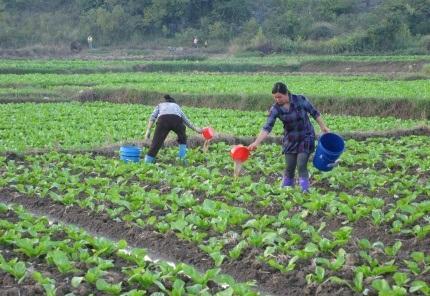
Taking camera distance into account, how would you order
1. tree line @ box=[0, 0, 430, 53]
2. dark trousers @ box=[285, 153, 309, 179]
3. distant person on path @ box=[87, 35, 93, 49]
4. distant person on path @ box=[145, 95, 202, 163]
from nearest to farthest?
dark trousers @ box=[285, 153, 309, 179]
distant person on path @ box=[145, 95, 202, 163]
tree line @ box=[0, 0, 430, 53]
distant person on path @ box=[87, 35, 93, 49]

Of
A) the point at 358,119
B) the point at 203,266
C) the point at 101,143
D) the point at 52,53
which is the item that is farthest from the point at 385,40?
the point at 203,266

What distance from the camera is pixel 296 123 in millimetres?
11406

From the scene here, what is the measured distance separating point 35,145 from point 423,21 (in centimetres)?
5294

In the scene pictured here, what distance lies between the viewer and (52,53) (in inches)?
2581

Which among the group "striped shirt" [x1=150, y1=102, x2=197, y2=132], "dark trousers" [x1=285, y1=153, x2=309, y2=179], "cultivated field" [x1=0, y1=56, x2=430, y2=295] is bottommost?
"cultivated field" [x1=0, y1=56, x2=430, y2=295]

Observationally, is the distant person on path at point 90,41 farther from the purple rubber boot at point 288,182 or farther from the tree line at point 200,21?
the purple rubber boot at point 288,182

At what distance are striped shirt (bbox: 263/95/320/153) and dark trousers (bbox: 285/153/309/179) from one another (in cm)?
8

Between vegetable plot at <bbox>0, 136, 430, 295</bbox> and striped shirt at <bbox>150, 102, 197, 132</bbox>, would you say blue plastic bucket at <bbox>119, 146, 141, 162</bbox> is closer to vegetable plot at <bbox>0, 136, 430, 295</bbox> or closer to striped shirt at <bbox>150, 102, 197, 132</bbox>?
vegetable plot at <bbox>0, 136, 430, 295</bbox>

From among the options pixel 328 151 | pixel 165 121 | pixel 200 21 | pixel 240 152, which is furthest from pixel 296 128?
pixel 200 21

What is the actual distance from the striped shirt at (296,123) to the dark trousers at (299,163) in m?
0.08

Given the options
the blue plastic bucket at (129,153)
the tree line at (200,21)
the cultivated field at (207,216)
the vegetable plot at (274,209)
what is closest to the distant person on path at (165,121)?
the blue plastic bucket at (129,153)

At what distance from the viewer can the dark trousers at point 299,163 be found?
11484 millimetres

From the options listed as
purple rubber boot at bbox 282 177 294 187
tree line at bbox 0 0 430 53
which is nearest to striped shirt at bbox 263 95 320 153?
purple rubber boot at bbox 282 177 294 187

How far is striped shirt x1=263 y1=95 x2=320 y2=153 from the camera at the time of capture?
1136 centimetres
